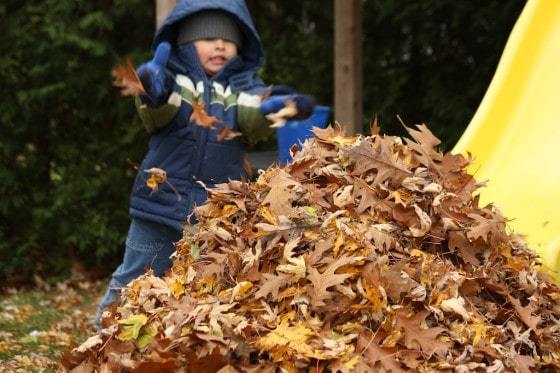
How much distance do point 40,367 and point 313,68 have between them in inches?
147

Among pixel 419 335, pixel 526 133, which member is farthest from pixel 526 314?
pixel 526 133

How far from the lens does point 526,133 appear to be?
4.07 meters

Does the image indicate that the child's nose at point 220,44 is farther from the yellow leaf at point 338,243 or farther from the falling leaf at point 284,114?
the yellow leaf at point 338,243

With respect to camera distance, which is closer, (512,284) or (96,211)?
(512,284)

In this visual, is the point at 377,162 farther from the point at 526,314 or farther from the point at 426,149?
the point at 526,314

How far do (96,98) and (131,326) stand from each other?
4276 millimetres

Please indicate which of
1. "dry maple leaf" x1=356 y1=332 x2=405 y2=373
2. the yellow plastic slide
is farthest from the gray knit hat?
"dry maple leaf" x1=356 y1=332 x2=405 y2=373

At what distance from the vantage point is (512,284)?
2773 mm

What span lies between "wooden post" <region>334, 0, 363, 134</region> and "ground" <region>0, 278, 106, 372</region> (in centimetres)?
196

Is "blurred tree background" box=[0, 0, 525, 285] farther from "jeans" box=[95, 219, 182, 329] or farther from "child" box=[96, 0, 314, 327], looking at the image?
"jeans" box=[95, 219, 182, 329]

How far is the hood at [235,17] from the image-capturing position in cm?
425

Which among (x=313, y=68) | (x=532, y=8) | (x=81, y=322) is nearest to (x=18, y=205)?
(x=81, y=322)

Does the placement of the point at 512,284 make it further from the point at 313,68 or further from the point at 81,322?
the point at 313,68

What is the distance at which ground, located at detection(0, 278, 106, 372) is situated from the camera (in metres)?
4.17
